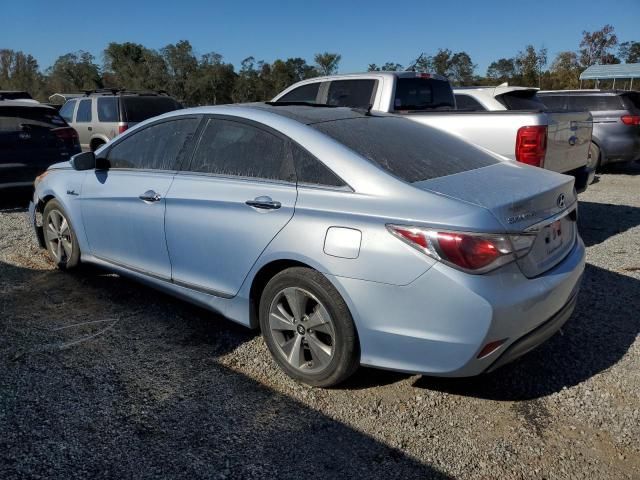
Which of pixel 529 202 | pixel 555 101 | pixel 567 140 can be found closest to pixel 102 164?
pixel 529 202

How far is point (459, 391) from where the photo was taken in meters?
3.13

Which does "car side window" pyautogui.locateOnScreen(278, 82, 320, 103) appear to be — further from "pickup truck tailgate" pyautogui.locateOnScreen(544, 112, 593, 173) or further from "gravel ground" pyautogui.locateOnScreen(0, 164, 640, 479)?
"gravel ground" pyautogui.locateOnScreen(0, 164, 640, 479)

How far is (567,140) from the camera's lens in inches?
230

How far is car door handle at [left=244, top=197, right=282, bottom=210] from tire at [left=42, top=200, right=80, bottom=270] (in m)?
2.35

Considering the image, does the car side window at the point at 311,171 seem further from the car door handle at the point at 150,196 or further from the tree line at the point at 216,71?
the tree line at the point at 216,71

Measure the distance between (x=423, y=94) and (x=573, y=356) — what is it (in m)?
4.41

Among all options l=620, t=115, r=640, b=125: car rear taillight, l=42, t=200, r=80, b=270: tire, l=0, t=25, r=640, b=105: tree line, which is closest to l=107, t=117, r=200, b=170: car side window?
l=42, t=200, r=80, b=270: tire

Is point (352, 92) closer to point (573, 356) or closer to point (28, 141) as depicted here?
point (573, 356)

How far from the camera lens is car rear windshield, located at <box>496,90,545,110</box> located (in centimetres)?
797

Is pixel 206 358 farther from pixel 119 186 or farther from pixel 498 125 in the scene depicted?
pixel 498 125

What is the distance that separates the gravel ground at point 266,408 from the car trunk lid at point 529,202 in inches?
31.6

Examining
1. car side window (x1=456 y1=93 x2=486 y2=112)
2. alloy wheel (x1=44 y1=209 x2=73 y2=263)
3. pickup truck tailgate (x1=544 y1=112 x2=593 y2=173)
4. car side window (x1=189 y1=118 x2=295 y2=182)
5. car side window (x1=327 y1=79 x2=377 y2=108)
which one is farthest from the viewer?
car side window (x1=456 y1=93 x2=486 y2=112)

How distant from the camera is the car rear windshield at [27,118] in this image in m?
7.70

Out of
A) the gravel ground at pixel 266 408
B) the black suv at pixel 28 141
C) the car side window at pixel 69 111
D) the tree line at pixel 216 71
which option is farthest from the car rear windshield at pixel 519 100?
the tree line at pixel 216 71
